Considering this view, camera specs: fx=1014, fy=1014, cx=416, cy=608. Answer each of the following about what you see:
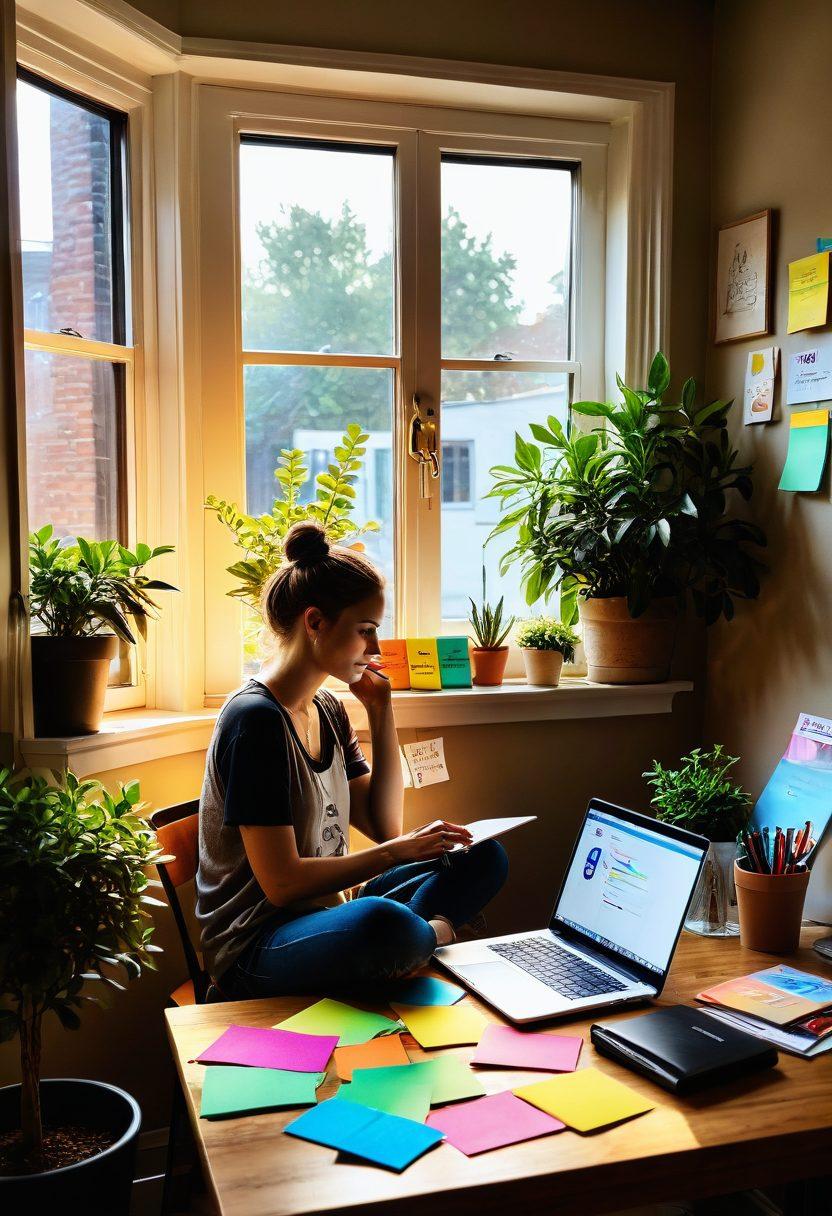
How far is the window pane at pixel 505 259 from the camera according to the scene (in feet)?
8.52

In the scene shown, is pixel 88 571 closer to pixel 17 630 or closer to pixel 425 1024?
pixel 17 630

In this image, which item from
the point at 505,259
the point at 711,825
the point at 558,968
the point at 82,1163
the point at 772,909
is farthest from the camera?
the point at 505,259

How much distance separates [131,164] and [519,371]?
3.47 feet

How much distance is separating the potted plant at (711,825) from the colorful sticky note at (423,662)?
58 cm

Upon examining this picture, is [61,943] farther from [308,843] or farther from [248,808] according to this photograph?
[308,843]

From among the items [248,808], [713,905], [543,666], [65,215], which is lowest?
[713,905]

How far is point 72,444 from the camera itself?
7.20ft

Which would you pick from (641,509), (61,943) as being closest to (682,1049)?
(61,943)

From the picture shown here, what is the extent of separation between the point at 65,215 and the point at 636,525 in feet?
4.71

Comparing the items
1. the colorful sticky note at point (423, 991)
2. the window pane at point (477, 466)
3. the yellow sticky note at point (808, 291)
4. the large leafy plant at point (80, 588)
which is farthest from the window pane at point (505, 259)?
the colorful sticky note at point (423, 991)

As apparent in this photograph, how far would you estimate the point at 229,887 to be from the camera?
5.98ft

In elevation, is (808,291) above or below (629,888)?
above

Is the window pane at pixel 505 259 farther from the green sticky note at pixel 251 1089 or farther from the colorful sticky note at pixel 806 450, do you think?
the green sticky note at pixel 251 1089

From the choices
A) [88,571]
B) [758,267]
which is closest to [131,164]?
[88,571]
